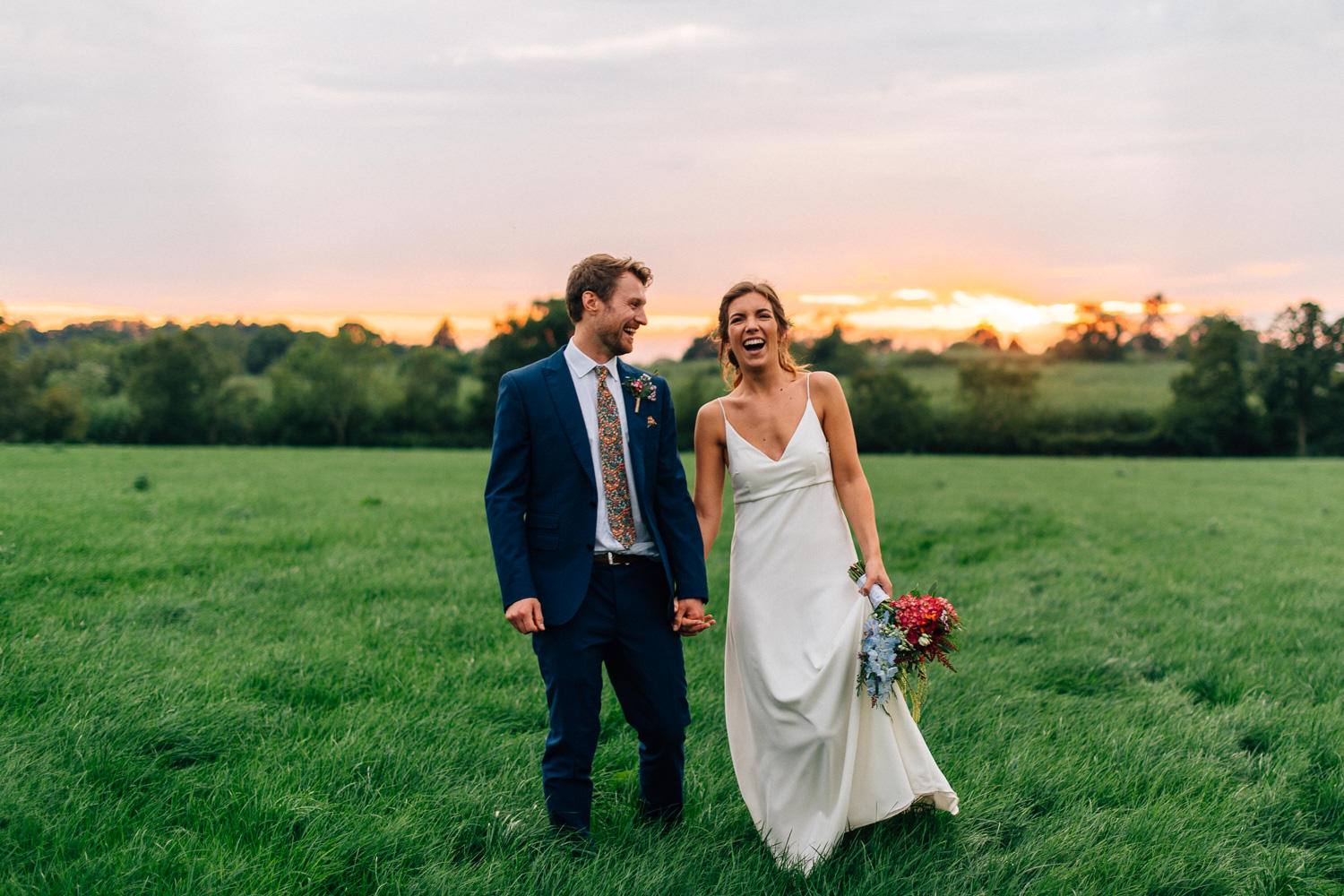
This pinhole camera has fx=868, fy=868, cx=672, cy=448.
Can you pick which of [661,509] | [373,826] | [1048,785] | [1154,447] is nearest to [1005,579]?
[1048,785]

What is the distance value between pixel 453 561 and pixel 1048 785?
735 cm

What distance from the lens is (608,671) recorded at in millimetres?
3781

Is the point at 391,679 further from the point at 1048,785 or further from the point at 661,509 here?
the point at 1048,785

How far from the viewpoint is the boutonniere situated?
3.85m

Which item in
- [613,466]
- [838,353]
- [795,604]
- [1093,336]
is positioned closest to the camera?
[613,466]

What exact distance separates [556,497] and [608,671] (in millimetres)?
796

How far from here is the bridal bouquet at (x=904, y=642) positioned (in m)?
3.50

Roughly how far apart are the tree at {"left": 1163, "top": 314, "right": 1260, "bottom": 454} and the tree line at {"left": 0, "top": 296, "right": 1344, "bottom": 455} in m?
0.09

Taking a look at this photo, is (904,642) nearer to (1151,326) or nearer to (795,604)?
(795,604)

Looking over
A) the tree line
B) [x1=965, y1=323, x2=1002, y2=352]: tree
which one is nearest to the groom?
the tree line

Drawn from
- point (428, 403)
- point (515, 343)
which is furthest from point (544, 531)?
point (428, 403)

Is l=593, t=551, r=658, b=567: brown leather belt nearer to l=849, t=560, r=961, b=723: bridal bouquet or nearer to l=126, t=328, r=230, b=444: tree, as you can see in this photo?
l=849, t=560, r=961, b=723: bridal bouquet

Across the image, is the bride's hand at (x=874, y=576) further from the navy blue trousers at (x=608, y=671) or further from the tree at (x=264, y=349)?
the tree at (x=264, y=349)

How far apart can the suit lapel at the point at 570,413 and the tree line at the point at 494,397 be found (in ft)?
161
